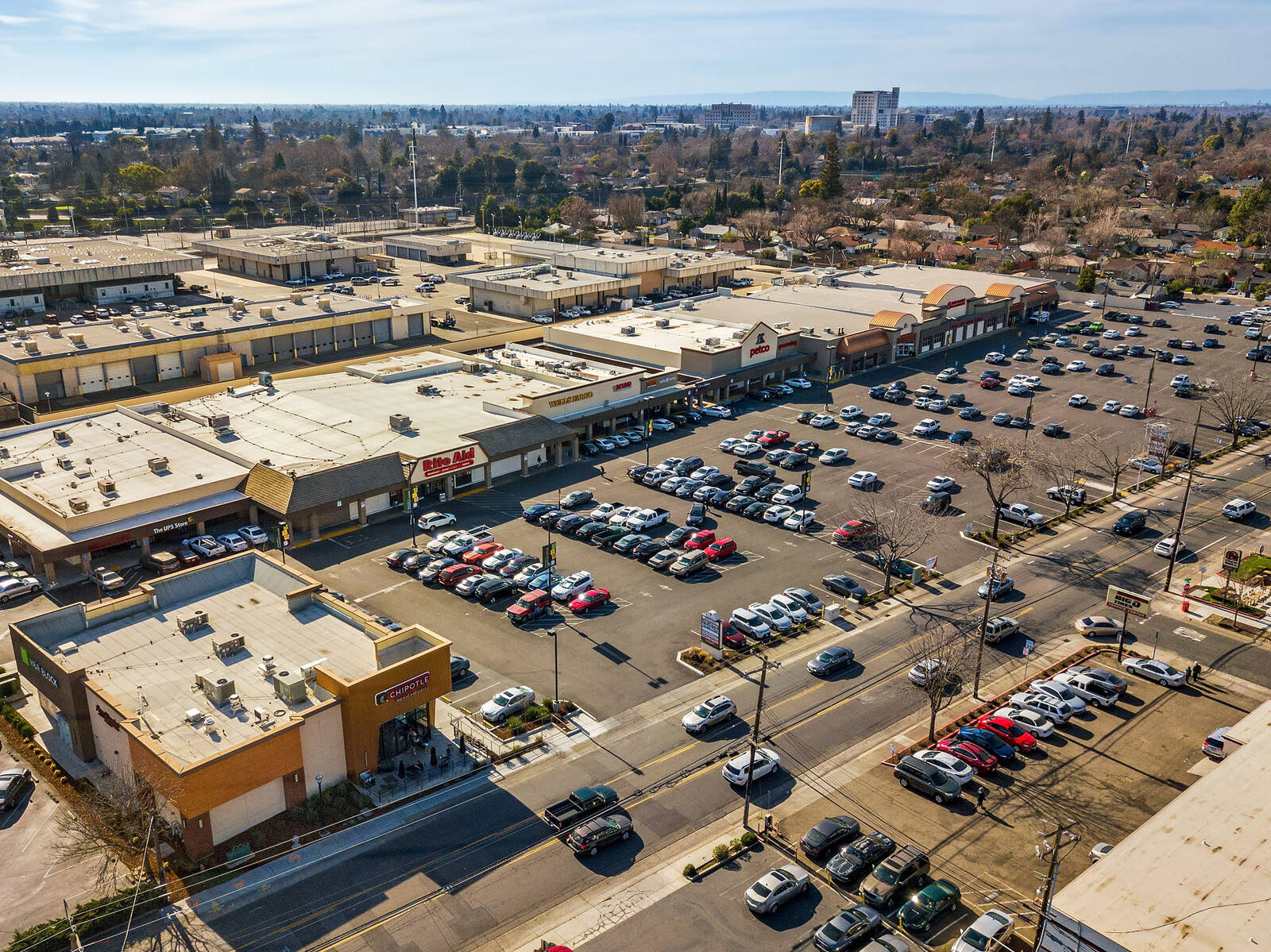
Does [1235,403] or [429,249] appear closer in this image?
[1235,403]

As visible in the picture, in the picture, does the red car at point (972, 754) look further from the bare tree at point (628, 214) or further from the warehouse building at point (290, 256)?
the bare tree at point (628, 214)

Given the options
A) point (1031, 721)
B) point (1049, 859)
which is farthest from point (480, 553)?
point (1049, 859)

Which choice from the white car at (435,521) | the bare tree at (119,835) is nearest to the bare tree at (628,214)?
the white car at (435,521)

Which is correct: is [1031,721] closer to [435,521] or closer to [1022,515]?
[1022,515]

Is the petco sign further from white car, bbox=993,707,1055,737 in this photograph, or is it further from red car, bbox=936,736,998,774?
red car, bbox=936,736,998,774

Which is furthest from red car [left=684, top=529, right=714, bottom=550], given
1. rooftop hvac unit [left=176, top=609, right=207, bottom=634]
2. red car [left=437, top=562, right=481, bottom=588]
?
rooftop hvac unit [left=176, top=609, right=207, bottom=634]

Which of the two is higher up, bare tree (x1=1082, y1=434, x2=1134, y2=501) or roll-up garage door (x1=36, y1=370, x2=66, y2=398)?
roll-up garage door (x1=36, y1=370, x2=66, y2=398)
